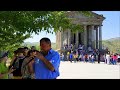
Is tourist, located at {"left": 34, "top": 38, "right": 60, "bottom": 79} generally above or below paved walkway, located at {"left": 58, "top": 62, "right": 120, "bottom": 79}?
above

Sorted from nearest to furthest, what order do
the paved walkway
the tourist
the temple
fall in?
the tourist < the paved walkway < the temple

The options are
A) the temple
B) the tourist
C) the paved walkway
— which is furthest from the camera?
the temple

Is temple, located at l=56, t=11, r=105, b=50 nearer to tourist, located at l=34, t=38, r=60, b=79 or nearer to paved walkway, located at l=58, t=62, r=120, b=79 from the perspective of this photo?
paved walkway, located at l=58, t=62, r=120, b=79

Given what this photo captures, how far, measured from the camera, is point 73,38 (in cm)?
7769

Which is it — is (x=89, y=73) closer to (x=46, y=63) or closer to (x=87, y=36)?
(x=46, y=63)

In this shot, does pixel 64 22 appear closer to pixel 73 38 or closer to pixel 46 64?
pixel 46 64

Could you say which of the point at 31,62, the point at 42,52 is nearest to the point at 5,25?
the point at 31,62

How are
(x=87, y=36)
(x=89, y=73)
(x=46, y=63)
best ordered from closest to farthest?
(x=46, y=63)
(x=89, y=73)
(x=87, y=36)

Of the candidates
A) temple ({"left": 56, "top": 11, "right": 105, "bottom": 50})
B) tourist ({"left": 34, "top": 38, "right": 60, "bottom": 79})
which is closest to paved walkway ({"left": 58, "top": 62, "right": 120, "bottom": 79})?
tourist ({"left": 34, "top": 38, "right": 60, "bottom": 79})

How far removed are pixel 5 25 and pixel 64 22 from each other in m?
1.97

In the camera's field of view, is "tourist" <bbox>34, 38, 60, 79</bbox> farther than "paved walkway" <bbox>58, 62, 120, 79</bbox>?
No

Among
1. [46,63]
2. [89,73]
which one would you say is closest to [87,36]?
[89,73]

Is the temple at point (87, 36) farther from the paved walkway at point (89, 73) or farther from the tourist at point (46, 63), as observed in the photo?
the tourist at point (46, 63)

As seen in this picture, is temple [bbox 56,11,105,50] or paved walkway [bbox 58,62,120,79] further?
temple [bbox 56,11,105,50]
